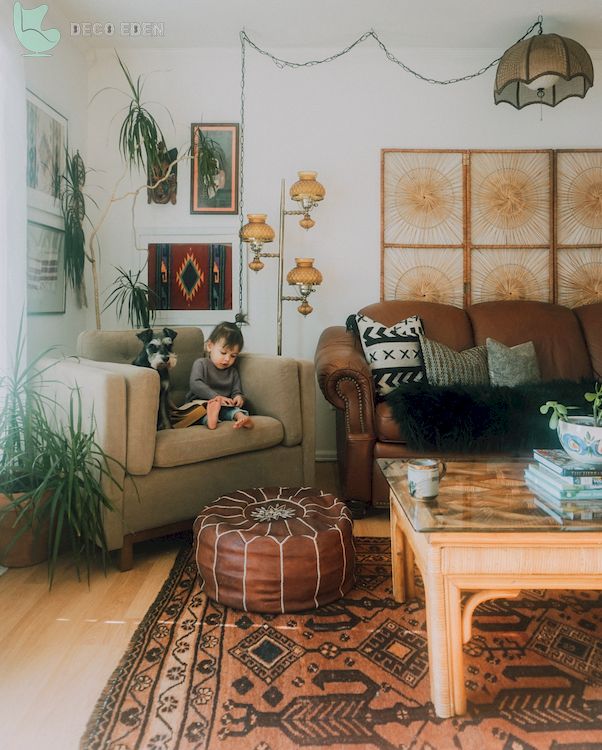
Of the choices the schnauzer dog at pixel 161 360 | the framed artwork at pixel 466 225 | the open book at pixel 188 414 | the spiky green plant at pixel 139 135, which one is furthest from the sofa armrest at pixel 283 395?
the spiky green plant at pixel 139 135

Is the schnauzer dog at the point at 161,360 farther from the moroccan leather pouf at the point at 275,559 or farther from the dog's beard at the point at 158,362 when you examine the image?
the moroccan leather pouf at the point at 275,559

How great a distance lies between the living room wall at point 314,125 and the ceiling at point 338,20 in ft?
0.38

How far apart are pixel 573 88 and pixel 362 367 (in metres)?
2.07

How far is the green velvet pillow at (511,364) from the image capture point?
2.98 meters

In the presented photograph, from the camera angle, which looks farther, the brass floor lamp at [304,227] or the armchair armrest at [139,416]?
the brass floor lamp at [304,227]

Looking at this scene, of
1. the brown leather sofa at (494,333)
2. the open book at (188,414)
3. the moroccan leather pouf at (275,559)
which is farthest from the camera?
the brown leather sofa at (494,333)

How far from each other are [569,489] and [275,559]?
2.76ft

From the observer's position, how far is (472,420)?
2.55 m

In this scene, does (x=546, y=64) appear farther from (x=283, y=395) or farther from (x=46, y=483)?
(x=46, y=483)

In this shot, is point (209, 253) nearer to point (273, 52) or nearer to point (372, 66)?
point (273, 52)

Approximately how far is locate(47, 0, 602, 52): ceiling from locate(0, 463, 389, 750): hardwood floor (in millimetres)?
Result: 2836

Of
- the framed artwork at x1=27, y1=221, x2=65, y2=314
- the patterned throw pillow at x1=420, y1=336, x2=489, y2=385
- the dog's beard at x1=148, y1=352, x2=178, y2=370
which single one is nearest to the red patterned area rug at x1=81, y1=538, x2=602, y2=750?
the dog's beard at x1=148, y1=352, x2=178, y2=370

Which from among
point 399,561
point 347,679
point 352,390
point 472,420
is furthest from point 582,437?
point 352,390

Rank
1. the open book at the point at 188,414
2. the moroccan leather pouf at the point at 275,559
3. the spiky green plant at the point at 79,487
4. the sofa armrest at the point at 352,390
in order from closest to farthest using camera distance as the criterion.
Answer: the moroccan leather pouf at the point at 275,559 < the spiky green plant at the point at 79,487 < the open book at the point at 188,414 < the sofa armrest at the point at 352,390
